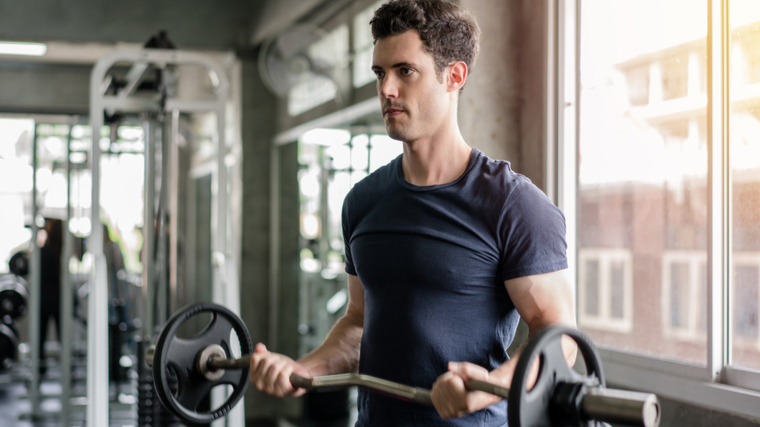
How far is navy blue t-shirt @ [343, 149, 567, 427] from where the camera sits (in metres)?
1.19

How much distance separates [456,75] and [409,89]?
0.12m

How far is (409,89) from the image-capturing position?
127 cm

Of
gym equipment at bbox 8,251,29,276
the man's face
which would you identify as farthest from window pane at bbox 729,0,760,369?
gym equipment at bbox 8,251,29,276

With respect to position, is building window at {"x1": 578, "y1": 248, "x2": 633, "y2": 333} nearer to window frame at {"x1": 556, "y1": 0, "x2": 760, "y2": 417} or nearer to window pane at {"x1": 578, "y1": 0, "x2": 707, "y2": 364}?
window pane at {"x1": 578, "y1": 0, "x2": 707, "y2": 364}

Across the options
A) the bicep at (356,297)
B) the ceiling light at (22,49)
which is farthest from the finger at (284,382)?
the ceiling light at (22,49)

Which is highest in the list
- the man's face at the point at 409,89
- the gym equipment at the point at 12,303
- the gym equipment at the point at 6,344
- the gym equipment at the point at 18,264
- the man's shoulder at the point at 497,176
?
the man's face at the point at 409,89

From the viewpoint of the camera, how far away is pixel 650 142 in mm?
2021

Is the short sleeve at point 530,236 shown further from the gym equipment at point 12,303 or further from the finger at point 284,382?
the gym equipment at point 12,303

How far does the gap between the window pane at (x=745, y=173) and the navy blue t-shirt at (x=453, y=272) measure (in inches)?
28.2

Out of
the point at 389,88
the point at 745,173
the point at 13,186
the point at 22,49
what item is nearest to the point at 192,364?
the point at 389,88

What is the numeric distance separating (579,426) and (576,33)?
1533mm

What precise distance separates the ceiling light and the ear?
17.7 ft

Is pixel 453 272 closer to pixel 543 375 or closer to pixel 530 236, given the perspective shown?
pixel 530 236

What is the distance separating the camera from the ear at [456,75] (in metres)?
1.32
